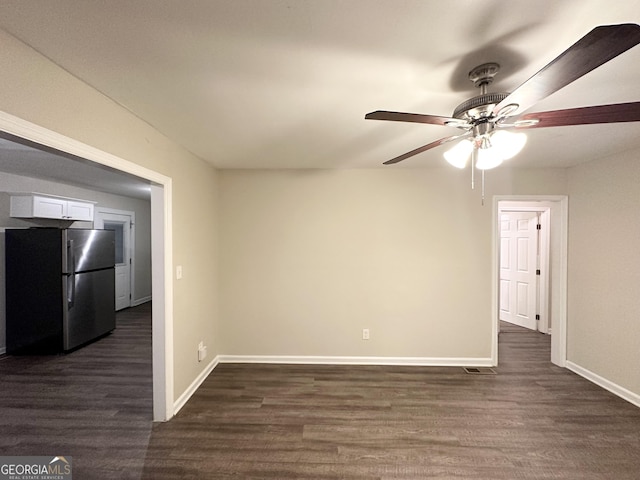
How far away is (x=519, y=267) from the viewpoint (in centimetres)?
497

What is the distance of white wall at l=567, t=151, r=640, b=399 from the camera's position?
8.48 ft

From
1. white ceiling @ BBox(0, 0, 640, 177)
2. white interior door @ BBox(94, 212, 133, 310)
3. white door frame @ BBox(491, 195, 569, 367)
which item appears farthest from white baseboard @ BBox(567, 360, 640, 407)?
white interior door @ BBox(94, 212, 133, 310)

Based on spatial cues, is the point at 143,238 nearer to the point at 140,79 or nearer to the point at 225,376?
the point at 225,376

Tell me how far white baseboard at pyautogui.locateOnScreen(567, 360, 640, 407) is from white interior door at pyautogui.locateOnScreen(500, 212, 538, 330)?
1.64m

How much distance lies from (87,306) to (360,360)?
12.7 feet

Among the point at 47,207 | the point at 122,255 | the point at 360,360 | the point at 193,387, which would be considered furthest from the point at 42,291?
the point at 360,360

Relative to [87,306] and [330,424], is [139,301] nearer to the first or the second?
[87,306]

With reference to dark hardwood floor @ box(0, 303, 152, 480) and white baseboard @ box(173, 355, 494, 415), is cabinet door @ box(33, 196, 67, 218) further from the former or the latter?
white baseboard @ box(173, 355, 494, 415)

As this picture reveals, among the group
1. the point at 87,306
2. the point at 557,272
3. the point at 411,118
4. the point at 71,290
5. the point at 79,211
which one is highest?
the point at 411,118

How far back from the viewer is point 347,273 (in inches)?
134

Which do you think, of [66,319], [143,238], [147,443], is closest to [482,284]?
[147,443]

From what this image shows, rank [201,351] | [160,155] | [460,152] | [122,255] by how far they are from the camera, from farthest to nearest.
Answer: [122,255] → [201,351] → [160,155] → [460,152]

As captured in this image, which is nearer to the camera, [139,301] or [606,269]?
[606,269]

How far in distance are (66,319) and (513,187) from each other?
5.77m
